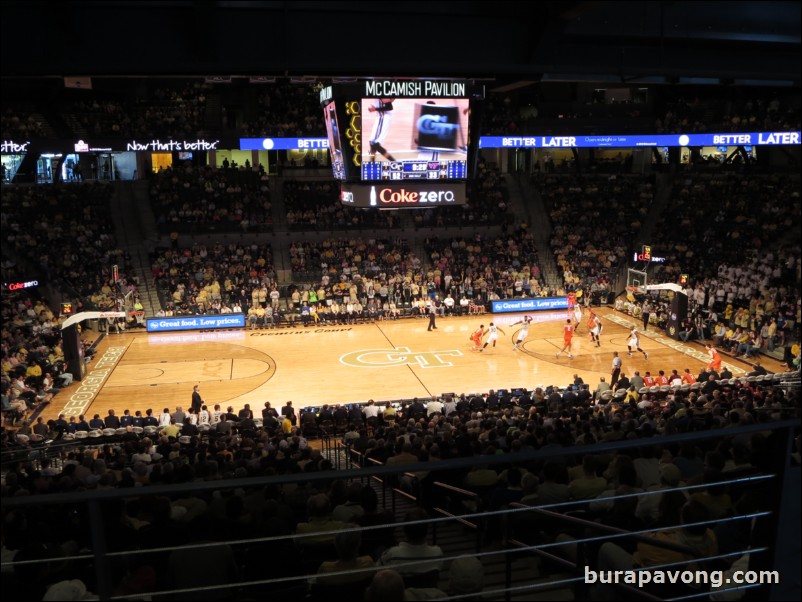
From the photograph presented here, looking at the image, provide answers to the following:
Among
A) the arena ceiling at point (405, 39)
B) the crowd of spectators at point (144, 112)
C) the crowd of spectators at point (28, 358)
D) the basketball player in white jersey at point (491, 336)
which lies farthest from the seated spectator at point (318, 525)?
the crowd of spectators at point (144, 112)

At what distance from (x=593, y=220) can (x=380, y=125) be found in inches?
949

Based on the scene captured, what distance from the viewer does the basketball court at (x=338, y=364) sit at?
21453 mm

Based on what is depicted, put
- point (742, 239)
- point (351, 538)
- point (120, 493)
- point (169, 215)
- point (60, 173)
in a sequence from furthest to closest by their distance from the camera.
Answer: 1. point (60, 173)
2. point (169, 215)
3. point (742, 239)
4. point (351, 538)
5. point (120, 493)

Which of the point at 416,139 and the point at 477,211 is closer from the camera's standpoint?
the point at 416,139

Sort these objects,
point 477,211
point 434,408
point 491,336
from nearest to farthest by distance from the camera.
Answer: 1. point 434,408
2. point 491,336
3. point 477,211

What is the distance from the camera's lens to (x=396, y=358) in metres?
25.4

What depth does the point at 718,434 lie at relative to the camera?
3.22m

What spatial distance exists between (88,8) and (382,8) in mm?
2230

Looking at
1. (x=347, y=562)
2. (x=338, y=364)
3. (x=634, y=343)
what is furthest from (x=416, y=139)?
(x=347, y=562)

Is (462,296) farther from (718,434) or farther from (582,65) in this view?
(718,434)

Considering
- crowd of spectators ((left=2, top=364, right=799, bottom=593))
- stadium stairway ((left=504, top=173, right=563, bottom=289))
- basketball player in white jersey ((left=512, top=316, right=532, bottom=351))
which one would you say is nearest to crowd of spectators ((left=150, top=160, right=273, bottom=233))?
stadium stairway ((left=504, top=173, right=563, bottom=289))

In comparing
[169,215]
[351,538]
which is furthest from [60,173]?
[351,538]

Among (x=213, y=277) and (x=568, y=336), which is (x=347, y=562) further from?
(x=213, y=277)

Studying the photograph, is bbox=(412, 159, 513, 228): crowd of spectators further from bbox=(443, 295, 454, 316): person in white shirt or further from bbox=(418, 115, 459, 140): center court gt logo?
bbox=(418, 115, 459, 140): center court gt logo
